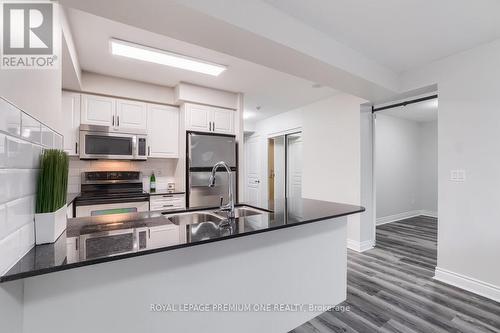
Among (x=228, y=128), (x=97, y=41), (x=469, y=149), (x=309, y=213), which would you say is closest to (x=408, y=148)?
(x=469, y=149)

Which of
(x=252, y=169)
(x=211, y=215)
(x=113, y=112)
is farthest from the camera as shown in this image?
(x=252, y=169)

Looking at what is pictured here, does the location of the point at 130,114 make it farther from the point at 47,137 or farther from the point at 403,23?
the point at 403,23

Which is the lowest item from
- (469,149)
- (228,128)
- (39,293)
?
(39,293)

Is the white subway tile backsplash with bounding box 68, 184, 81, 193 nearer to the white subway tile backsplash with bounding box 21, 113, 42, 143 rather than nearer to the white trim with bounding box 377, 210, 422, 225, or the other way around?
the white subway tile backsplash with bounding box 21, 113, 42, 143

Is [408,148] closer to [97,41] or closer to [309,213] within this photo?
[309,213]

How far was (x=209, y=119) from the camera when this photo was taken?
12.3ft

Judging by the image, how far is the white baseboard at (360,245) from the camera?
3594 mm

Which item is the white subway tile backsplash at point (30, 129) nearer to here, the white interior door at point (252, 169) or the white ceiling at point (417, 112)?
the white ceiling at point (417, 112)

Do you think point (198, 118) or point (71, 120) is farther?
point (198, 118)

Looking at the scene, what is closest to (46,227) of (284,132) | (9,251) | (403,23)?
(9,251)

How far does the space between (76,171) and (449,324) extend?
178 inches

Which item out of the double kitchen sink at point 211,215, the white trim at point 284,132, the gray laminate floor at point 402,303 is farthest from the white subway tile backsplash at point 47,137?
the white trim at point 284,132

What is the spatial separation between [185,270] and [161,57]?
2.32m

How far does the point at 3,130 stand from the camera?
74 centimetres
